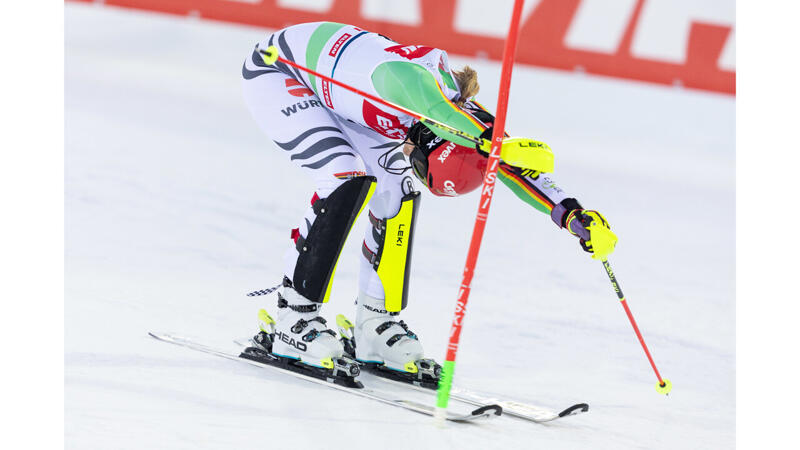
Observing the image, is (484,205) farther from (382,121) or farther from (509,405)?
(509,405)

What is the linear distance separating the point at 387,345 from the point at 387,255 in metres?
0.33

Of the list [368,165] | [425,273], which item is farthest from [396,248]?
[425,273]

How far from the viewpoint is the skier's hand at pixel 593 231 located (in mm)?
2984

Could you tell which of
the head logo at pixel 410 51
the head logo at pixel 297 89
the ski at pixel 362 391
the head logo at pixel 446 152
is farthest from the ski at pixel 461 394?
the head logo at pixel 410 51

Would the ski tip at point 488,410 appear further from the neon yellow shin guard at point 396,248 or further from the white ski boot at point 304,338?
the neon yellow shin guard at point 396,248

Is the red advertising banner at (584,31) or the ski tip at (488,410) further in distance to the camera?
the red advertising banner at (584,31)

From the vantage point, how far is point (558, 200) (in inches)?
124

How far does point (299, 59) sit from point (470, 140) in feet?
2.80

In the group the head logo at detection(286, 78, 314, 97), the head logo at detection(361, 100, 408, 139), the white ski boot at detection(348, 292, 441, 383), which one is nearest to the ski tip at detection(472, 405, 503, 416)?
the white ski boot at detection(348, 292, 441, 383)

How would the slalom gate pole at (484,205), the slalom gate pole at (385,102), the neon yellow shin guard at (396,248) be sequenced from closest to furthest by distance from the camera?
the slalom gate pole at (484,205) → the slalom gate pole at (385,102) → the neon yellow shin guard at (396,248)

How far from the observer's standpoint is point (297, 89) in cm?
348

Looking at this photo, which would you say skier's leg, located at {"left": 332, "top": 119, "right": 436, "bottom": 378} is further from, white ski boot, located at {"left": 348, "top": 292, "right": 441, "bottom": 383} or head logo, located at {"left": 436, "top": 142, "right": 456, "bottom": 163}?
head logo, located at {"left": 436, "top": 142, "right": 456, "bottom": 163}

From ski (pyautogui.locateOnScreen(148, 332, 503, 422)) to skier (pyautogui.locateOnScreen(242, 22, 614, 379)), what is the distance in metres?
0.07

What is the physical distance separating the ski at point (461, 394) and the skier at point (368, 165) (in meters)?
0.03
